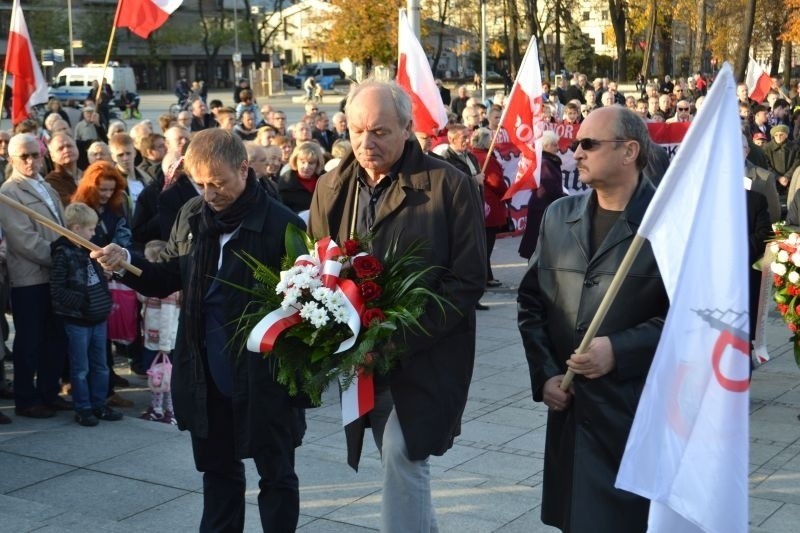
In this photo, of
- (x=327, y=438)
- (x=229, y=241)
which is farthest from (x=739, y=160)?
(x=327, y=438)

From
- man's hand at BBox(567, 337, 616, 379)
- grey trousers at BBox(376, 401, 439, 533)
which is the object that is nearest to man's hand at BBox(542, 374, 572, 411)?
man's hand at BBox(567, 337, 616, 379)

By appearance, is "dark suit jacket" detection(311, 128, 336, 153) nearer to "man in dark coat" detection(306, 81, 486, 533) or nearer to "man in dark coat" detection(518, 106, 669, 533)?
"man in dark coat" detection(306, 81, 486, 533)

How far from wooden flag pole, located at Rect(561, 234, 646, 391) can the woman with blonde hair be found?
6.26 meters

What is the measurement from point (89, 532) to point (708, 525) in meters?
3.10

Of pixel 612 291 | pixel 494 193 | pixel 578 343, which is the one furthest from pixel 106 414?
pixel 494 193

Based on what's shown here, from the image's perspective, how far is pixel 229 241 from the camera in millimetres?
5070

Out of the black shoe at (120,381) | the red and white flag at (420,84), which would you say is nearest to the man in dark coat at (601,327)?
→ the black shoe at (120,381)

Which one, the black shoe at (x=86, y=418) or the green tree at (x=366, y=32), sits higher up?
the green tree at (x=366, y=32)

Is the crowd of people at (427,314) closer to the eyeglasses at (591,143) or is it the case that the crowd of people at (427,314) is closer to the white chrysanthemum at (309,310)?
the eyeglasses at (591,143)

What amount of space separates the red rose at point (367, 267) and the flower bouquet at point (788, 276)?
299 centimetres

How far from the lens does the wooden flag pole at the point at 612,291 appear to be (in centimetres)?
396

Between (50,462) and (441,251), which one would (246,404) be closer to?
(441,251)

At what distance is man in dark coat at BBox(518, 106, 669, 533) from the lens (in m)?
4.32

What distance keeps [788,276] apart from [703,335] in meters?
3.12
